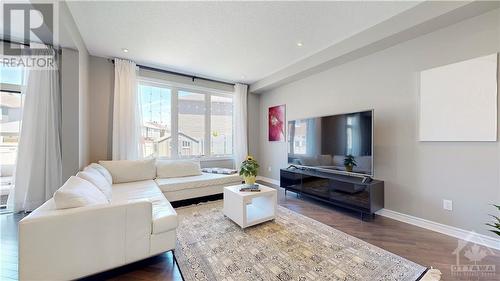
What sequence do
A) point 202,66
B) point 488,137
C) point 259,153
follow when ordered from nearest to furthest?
point 488,137 < point 202,66 < point 259,153

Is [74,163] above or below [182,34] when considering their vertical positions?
below

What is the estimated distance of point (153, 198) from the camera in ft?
7.98

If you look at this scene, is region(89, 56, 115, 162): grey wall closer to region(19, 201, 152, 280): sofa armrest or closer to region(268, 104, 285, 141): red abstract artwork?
region(19, 201, 152, 280): sofa armrest

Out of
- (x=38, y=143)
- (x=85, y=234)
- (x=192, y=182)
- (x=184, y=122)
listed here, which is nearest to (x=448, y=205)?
(x=192, y=182)

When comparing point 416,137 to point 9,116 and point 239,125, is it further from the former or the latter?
point 9,116

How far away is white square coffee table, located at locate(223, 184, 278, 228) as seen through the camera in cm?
237

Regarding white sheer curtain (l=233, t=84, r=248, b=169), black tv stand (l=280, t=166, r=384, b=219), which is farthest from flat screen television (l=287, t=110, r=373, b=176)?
white sheer curtain (l=233, t=84, r=248, b=169)

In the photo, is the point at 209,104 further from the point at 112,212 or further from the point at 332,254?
the point at 332,254

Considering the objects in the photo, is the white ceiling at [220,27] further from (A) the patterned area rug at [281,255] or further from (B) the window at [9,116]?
(A) the patterned area rug at [281,255]

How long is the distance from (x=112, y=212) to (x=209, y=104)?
12.0 feet

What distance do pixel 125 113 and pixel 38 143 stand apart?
4.16 ft

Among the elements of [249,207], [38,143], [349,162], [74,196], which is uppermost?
[38,143]

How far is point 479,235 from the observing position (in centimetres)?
210

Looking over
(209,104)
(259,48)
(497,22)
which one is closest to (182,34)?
(259,48)
